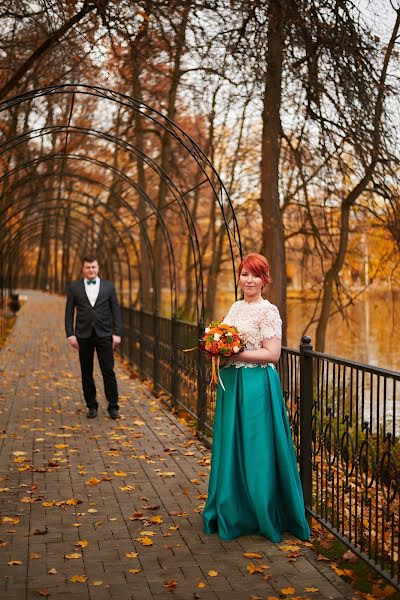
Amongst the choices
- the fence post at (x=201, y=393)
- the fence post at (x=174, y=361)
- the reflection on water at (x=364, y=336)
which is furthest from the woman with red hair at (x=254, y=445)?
the reflection on water at (x=364, y=336)

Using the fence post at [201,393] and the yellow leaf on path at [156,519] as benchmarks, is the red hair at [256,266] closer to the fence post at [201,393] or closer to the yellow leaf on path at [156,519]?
the yellow leaf on path at [156,519]

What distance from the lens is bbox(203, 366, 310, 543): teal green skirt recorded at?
17.6 ft

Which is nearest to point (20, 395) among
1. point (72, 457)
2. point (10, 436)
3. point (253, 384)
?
point (10, 436)

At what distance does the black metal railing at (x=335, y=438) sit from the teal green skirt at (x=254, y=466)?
9.3 inches

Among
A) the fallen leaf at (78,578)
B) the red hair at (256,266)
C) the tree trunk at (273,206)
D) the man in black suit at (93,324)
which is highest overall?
the tree trunk at (273,206)

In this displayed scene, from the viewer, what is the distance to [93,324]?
33.8ft

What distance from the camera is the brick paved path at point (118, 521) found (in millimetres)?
4590

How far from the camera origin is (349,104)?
31.4ft

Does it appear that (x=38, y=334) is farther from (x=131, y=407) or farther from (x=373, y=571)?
(x=373, y=571)

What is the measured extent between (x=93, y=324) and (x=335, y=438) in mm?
5549

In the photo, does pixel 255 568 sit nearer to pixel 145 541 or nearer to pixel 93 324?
pixel 145 541

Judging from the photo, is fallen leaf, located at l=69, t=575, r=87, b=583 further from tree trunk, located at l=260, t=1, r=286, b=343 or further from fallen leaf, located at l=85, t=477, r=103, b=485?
tree trunk, located at l=260, t=1, r=286, b=343

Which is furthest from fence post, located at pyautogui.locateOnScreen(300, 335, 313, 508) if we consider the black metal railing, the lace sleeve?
the lace sleeve

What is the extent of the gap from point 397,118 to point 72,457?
5.43m
